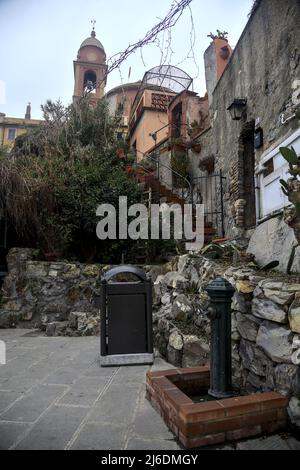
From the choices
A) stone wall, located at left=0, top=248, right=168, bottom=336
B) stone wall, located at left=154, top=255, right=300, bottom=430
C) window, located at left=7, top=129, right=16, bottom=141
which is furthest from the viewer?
window, located at left=7, top=129, right=16, bottom=141

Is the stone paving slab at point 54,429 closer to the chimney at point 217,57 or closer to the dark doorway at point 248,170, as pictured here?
the dark doorway at point 248,170

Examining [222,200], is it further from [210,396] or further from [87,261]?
[210,396]

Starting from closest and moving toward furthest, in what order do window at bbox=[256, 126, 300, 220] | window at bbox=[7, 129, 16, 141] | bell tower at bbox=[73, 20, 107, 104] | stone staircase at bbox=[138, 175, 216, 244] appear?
window at bbox=[256, 126, 300, 220], stone staircase at bbox=[138, 175, 216, 244], bell tower at bbox=[73, 20, 107, 104], window at bbox=[7, 129, 16, 141]

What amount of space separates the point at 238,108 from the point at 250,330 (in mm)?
5528

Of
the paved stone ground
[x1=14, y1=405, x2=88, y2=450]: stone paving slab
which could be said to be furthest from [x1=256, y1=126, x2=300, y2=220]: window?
[x1=14, y1=405, x2=88, y2=450]: stone paving slab

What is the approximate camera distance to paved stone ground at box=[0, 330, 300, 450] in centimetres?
196

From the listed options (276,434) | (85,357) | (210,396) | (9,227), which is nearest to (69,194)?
(9,227)

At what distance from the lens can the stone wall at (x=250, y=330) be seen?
6.84 ft

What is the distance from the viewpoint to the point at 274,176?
4531 millimetres

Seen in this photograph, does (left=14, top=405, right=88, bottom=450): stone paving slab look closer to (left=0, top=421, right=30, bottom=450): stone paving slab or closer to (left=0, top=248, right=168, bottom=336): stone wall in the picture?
(left=0, top=421, right=30, bottom=450): stone paving slab

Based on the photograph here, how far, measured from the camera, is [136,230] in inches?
299

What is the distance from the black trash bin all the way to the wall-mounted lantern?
4.68m

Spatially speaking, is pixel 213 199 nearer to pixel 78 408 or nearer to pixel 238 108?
pixel 238 108
